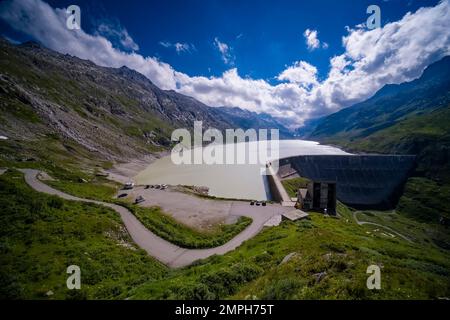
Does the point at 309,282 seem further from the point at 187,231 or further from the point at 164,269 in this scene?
the point at 187,231

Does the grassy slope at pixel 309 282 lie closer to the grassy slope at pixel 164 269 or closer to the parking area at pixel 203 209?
the grassy slope at pixel 164 269

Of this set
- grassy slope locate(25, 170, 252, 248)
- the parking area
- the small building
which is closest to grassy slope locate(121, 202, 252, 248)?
grassy slope locate(25, 170, 252, 248)

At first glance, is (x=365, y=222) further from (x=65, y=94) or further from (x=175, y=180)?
(x=65, y=94)

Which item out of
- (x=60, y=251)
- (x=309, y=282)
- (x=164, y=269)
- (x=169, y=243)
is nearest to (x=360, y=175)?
(x=169, y=243)

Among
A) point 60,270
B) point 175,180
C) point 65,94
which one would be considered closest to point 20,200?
point 60,270

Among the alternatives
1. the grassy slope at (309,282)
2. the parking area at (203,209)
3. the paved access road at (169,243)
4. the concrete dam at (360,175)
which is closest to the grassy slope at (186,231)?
the paved access road at (169,243)
